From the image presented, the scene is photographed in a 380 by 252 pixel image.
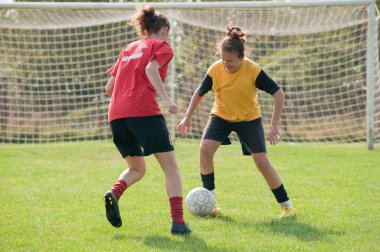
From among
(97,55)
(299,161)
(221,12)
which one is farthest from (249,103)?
(97,55)

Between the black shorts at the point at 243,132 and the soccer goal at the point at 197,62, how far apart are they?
6326 mm

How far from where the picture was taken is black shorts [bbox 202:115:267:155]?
5156 millimetres

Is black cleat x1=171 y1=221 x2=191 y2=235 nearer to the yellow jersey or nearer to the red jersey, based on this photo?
the red jersey

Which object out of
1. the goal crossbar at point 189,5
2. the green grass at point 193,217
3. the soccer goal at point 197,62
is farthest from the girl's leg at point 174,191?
the soccer goal at point 197,62

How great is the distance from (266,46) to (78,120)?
451 cm

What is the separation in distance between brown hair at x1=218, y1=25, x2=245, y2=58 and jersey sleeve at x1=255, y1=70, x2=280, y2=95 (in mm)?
256

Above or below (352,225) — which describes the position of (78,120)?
below

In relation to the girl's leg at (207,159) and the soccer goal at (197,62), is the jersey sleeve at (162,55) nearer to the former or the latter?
the girl's leg at (207,159)

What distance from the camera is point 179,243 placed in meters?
4.12

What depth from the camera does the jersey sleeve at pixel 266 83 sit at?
5.07m

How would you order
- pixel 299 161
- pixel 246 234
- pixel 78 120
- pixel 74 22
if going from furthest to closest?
pixel 78 120
pixel 74 22
pixel 299 161
pixel 246 234

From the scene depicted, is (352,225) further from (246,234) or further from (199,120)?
(199,120)

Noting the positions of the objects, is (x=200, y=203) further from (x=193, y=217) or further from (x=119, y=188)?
(x=119, y=188)

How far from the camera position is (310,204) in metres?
5.63
